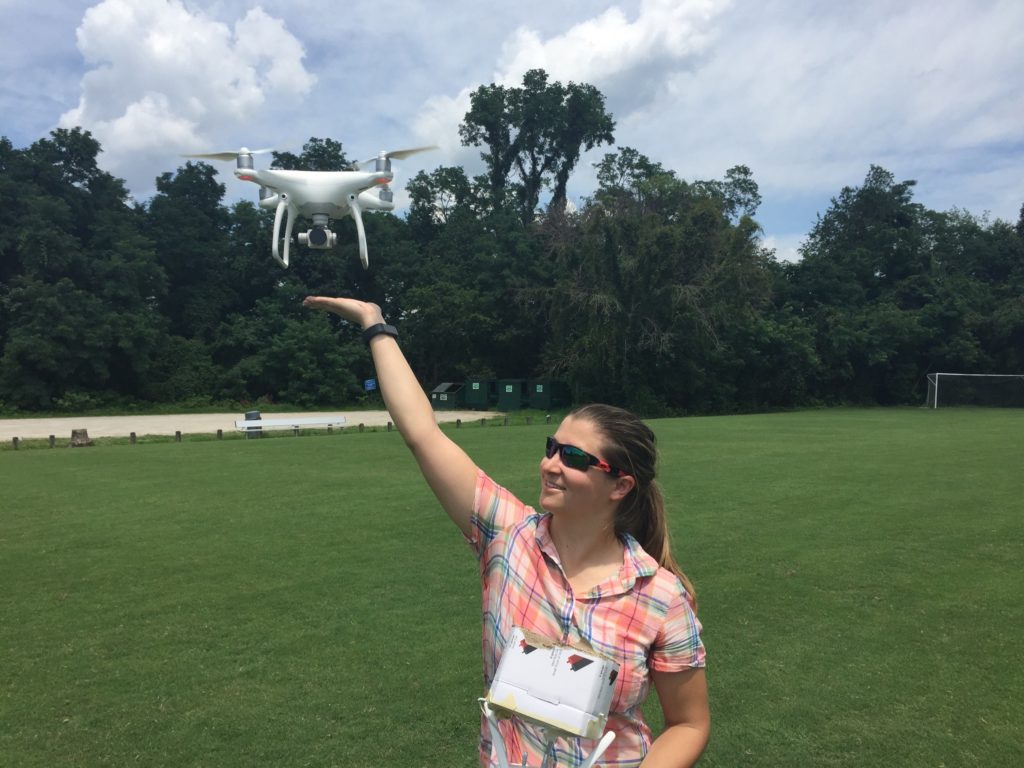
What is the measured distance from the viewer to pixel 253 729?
396 cm

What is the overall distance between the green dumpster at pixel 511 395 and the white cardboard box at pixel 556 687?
37066 millimetres

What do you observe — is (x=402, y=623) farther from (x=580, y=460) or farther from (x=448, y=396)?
(x=448, y=396)

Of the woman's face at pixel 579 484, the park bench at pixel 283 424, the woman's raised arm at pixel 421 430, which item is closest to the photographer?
the woman's face at pixel 579 484

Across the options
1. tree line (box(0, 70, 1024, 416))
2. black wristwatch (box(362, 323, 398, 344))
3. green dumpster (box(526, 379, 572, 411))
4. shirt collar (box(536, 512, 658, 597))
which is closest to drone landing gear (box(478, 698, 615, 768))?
shirt collar (box(536, 512, 658, 597))

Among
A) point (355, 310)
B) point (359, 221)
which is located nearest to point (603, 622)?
point (355, 310)

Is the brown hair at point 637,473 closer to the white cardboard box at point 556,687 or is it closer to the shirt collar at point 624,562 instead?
the shirt collar at point 624,562

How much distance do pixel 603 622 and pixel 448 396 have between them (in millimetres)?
38260

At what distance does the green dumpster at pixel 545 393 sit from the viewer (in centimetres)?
3875

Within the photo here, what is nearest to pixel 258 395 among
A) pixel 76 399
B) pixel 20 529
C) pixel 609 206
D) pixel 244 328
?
pixel 244 328

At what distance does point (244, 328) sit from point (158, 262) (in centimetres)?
809

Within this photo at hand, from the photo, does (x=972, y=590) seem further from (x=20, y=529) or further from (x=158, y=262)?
(x=158, y=262)

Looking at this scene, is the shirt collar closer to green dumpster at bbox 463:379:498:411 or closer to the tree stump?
the tree stump

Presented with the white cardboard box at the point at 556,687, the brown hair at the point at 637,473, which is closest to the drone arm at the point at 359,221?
the brown hair at the point at 637,473

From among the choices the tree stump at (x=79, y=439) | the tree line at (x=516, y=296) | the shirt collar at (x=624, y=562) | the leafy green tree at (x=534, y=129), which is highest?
the leafy green tree at (x=534, y=129)
